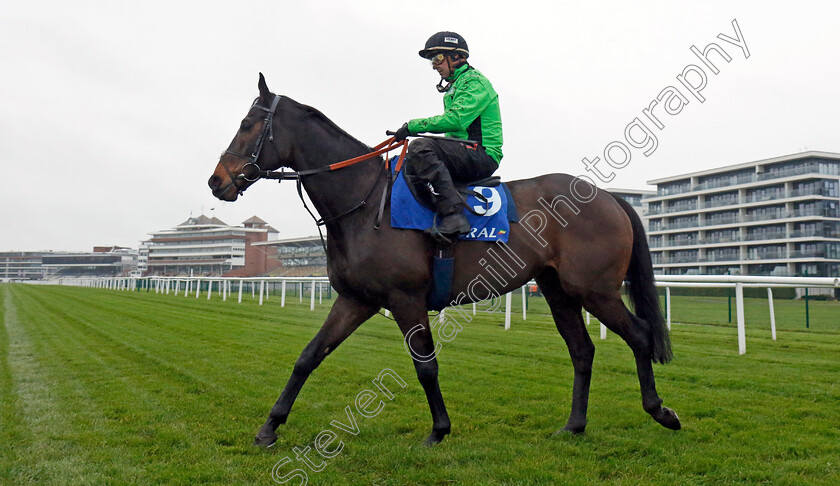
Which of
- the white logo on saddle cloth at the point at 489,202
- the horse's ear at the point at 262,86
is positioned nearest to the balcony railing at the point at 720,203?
the white logo on saddle cloth at the point at 489,202

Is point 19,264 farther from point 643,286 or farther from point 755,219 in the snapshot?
point 643,286

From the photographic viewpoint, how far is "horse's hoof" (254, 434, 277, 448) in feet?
12.1

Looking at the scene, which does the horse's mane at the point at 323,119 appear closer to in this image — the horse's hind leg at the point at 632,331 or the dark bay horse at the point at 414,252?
the dark bay horse at the point at 414,252

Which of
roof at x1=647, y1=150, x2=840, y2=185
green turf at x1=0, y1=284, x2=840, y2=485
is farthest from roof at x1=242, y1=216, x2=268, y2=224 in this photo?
green turf at x1=0, y1=284, x2=840, y2=485

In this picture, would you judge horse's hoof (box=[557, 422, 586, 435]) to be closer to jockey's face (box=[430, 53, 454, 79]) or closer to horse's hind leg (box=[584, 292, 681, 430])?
horse's hind leg (box=[584, 292, 681, 430])

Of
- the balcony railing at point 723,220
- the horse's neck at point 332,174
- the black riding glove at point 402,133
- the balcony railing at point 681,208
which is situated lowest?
the horse's neck at point 332,174

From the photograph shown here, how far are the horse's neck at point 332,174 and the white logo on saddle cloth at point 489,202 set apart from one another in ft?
2.44

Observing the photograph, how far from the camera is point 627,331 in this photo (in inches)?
160

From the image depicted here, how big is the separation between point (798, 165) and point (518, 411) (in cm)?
6210

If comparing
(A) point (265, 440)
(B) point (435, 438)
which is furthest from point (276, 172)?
(B) point (435, 438)

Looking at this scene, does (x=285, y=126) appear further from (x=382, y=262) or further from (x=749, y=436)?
(x=749, y=436)

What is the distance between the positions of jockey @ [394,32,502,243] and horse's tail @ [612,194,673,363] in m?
1.18

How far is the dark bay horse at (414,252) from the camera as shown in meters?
3.76

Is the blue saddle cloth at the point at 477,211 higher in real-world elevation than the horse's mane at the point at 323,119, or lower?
lower
